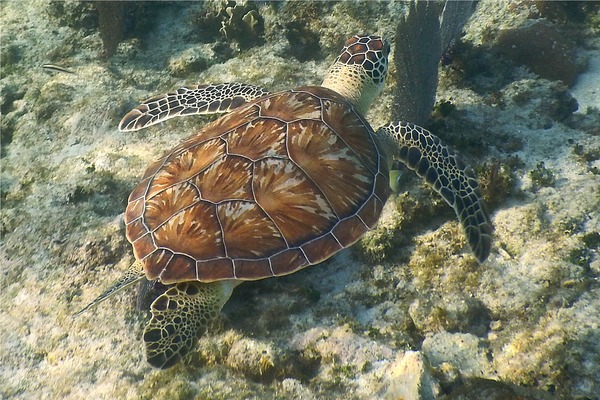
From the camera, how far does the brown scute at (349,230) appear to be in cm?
283

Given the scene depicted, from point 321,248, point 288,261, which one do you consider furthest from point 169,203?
point 321,248

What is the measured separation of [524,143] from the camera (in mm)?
3609

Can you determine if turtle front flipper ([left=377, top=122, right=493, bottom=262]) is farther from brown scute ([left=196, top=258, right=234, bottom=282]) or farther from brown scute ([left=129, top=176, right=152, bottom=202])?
brown scute ([left=129, top=176, right=152, bottom=202])

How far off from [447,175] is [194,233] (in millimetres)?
1808

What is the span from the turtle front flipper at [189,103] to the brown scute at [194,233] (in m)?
1.54

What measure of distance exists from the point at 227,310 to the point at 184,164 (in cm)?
105

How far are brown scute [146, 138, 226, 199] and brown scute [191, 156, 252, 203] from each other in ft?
0.24

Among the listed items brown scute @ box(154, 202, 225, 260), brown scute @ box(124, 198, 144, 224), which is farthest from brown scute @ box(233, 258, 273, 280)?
brown scute @ box(124, 198, 144, 224)

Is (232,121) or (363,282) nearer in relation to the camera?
(363,282)

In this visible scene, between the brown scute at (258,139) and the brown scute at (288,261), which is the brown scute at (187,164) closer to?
the brown scute at (258,139)

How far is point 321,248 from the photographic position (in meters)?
2.77

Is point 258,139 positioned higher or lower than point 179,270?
higher

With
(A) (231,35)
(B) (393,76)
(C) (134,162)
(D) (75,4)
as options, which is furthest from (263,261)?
(D) (75,4)

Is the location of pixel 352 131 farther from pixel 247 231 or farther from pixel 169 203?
pixel 169 203
